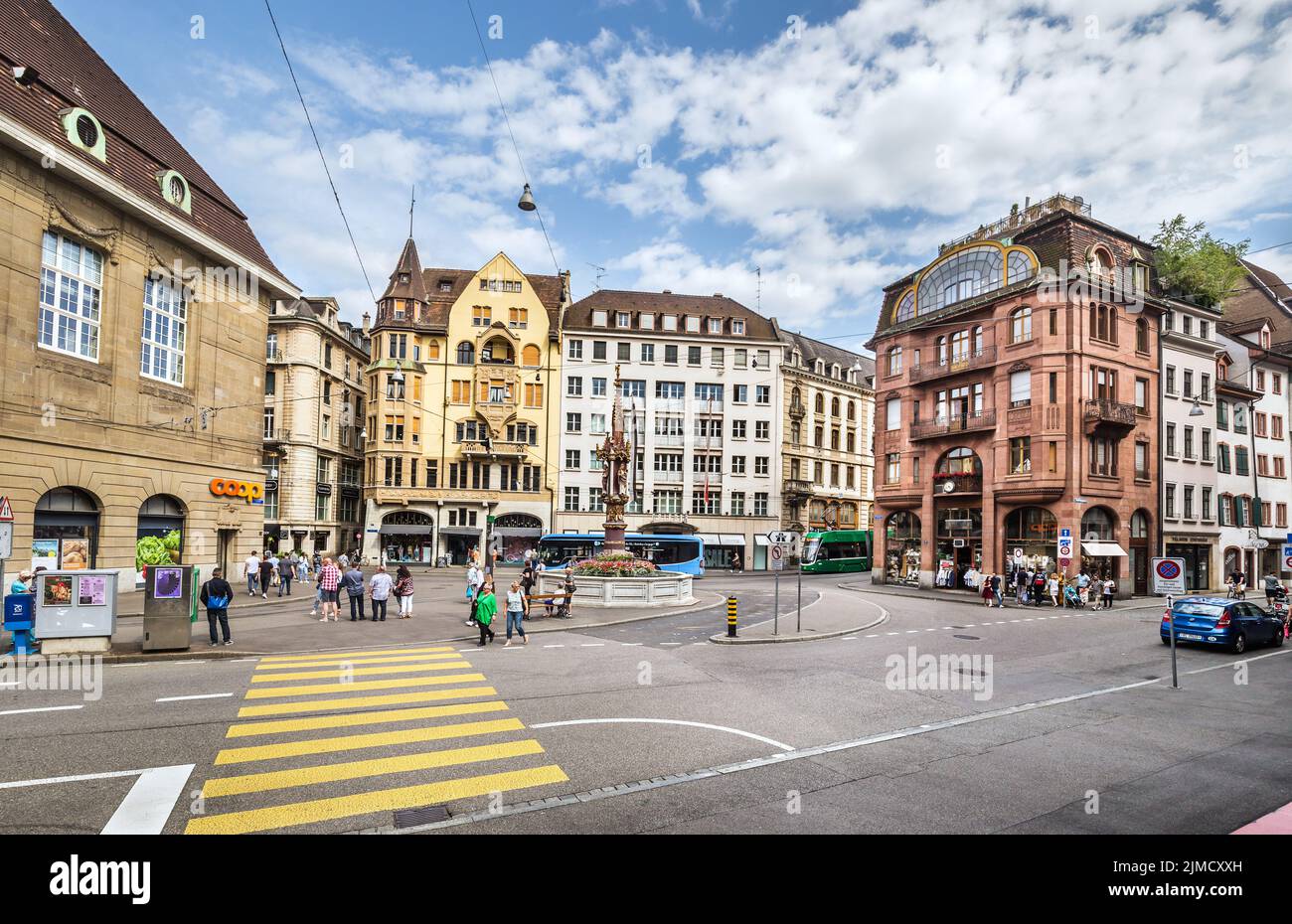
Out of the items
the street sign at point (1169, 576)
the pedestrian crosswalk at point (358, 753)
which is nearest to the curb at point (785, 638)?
the pedestrian crosswalk at point (358, 753)

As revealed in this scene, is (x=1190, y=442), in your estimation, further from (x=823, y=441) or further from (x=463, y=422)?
(x=463, y=422)

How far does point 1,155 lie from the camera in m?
20.7

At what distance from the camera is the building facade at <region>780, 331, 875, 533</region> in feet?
200

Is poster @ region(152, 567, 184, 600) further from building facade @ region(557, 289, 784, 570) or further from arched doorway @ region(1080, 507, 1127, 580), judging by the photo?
building facade @ region(557, 289, 784, 570)

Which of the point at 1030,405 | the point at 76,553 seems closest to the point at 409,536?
the point at 76,553

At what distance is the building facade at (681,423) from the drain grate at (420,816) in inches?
1968

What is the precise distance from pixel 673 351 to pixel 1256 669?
46.9 m

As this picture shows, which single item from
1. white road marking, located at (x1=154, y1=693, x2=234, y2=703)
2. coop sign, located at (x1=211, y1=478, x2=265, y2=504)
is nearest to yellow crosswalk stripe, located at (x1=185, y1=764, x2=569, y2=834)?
white road marking, located at (x1=154, y1=693, x2=234, y2=703)

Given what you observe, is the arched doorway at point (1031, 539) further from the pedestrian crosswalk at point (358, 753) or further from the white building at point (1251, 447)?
the pedestrian crosswalk at point (358, 753)

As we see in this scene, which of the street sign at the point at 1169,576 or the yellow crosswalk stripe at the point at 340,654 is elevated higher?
the street sign at the point at 1169,576

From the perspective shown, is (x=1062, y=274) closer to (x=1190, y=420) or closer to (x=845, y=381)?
(x=1190, y=420)

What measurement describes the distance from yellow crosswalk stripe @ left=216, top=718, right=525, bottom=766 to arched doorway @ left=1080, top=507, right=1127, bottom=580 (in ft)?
114

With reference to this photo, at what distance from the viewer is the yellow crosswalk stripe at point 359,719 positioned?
9.69 meters

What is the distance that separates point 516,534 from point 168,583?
41099mm
